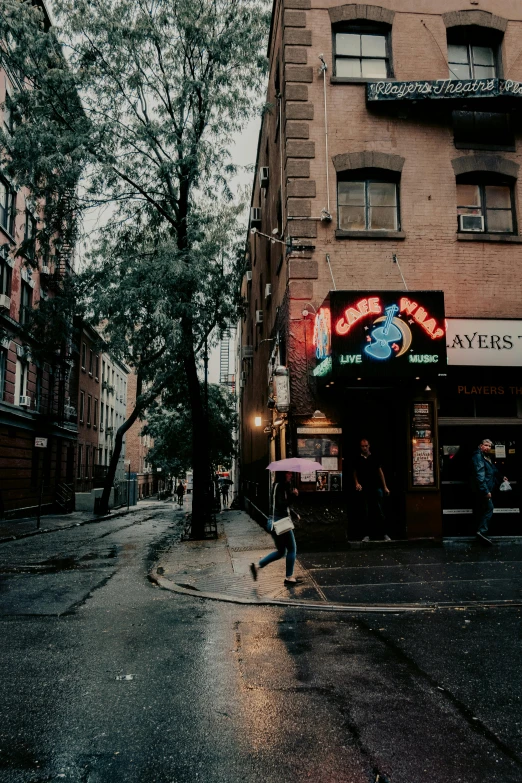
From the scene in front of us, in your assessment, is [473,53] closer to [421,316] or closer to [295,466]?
[421,316]

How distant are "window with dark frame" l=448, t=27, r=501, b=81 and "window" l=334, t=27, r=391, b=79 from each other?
1.53 metres

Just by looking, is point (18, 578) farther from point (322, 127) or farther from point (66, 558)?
point (322, 127)

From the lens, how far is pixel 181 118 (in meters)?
15.7

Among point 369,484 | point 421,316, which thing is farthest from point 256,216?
point 369,484

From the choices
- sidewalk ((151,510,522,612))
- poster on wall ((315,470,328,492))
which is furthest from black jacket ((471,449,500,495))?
poster on wall ((315,470,328,492))

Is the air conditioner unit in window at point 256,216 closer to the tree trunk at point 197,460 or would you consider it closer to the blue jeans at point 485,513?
the tree trunk at point 197,460

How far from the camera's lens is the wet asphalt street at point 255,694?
3.37 meters

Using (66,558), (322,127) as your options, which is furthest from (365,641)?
(322,127)

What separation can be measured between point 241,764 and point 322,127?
472 inches

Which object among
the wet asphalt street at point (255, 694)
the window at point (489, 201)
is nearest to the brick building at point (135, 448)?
the window at point (489, 201)

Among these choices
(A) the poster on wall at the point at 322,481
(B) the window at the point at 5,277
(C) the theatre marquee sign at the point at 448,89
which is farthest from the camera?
(B) the window at the point at 5,277

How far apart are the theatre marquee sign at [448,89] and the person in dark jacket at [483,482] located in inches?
→ 282

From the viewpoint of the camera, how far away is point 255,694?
14.5 feet

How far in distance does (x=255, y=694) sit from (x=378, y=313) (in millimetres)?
7382
